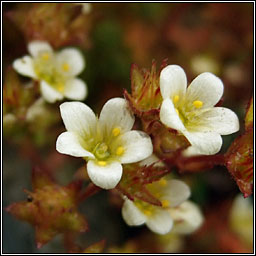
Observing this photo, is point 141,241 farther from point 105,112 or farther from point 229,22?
point 229,22

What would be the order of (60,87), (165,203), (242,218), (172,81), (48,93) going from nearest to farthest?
(172,81)
(165,203)
(48,93)
(60,87)
(242,218)

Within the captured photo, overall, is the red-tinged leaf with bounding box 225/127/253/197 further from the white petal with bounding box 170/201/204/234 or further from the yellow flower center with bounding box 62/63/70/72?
the yellow flower center with bounding box 62/63/70/72

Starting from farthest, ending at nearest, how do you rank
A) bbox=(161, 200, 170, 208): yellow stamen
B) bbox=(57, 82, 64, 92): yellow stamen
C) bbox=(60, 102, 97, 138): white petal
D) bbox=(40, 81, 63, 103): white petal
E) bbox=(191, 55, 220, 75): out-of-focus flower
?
bbox=(191, 55, 220, 75): out-of-focus flower < bbox=(57, 82, 64, 92): yellow stamen < bbox=(40, 81, 63, 103): white petal < bbox=(161, 200, 170, 208): yellow stamen < bbox=(60, 102, 97, 138): white petal

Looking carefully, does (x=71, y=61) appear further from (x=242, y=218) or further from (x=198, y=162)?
(x=242, y=218)

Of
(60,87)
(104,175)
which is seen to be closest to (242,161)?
(104,175)

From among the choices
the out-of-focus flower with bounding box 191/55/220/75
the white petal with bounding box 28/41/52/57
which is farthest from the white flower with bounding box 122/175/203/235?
the out-of-focus flower with bounding box 191/55/220/75

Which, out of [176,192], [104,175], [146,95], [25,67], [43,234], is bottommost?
[43,234]

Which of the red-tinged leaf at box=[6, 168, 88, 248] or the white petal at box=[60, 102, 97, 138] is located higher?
the white petal at box=[60, 102, 97, 138]
